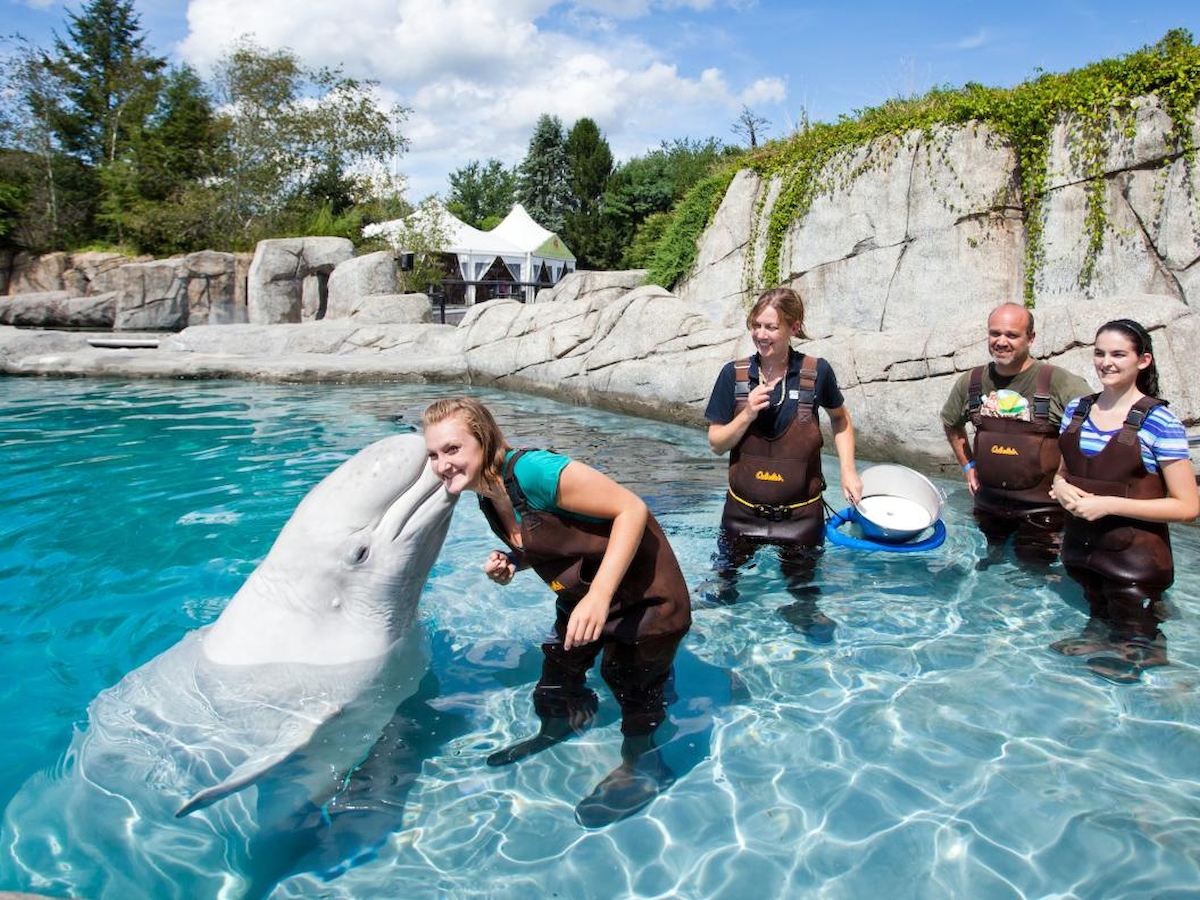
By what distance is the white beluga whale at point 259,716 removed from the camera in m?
2.51

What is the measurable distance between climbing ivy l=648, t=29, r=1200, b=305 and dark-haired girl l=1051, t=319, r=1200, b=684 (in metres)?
7.72

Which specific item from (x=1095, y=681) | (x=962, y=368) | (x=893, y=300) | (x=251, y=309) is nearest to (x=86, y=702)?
(x=1095, y=681)

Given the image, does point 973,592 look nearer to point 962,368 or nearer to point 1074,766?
point 1074,766

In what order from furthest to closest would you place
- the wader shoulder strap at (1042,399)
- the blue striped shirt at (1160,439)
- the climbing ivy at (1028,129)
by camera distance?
the climbing ivy at (1028,129), the wader shoulder strap at (1042,399), the blue striped shirt at (1160,439)

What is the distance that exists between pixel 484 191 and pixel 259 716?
178ft

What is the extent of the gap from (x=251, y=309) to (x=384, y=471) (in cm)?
2020

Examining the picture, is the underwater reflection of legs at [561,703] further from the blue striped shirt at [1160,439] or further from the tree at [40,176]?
the tree at [40,176]

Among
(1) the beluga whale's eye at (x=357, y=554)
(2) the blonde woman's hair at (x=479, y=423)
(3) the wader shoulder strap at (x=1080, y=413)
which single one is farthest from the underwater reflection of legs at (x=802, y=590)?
(1) the beluga whale's eye at (x=357, y=554)

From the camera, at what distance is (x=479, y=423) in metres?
2.48

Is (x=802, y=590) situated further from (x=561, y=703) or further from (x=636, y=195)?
(x=636, y=195)

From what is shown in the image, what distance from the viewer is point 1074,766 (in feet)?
9.04

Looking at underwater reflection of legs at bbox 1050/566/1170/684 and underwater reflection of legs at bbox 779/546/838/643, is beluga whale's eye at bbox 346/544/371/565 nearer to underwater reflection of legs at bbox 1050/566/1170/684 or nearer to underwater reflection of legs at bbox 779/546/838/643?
underwater reflection of legs at bbox 779/546/838/643

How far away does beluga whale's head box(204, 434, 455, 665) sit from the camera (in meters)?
2.88

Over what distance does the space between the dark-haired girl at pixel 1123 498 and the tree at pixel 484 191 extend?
4863cm
